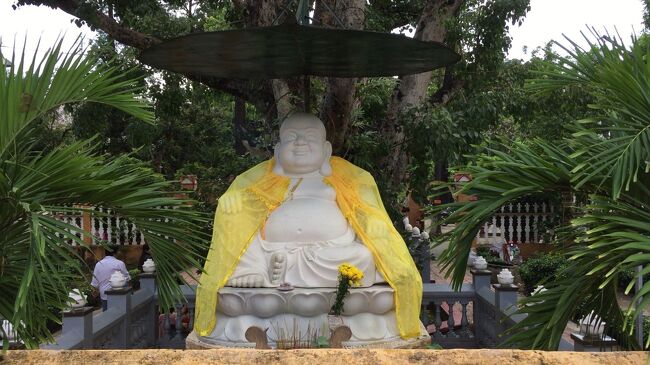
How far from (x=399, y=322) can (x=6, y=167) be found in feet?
9.64

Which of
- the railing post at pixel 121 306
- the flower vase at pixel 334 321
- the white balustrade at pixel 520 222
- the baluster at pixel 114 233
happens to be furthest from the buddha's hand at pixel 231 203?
the white balustrade at pixel 520 222

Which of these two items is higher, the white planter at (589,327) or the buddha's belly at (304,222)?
the buddha's belly at (304,222)

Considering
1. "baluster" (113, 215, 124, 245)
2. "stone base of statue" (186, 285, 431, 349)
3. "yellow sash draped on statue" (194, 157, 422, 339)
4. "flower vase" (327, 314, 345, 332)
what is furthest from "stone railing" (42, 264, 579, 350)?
"baluster" (113, 215, 124, 245)

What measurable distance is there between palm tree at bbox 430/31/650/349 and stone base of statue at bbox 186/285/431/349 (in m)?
1.27

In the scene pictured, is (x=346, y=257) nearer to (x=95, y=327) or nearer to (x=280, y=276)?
(x=280, y=276)

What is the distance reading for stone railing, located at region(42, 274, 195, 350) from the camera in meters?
4.68

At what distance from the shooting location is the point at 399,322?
469cm

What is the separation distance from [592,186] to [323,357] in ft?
5.51

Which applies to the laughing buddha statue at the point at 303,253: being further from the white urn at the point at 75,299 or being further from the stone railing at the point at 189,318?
the stone railing at the point at 189,318

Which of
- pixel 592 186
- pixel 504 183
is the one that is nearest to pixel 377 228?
pixel 504 183

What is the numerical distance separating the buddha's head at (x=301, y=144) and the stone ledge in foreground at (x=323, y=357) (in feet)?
10.1

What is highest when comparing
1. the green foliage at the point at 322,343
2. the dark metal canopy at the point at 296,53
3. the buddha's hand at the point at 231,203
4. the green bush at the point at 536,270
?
the dark metal canopy at the point at 296,53

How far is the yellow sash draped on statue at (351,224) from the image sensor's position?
4.71 meters

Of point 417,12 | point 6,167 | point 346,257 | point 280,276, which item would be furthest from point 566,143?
point 417,12
